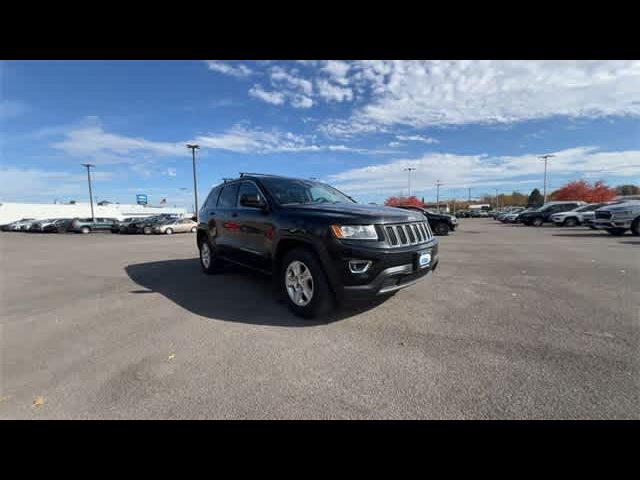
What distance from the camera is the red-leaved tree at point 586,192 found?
187 feet

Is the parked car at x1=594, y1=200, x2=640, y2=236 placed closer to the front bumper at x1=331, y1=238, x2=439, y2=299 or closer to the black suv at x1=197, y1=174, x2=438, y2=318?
the black suv at x1=197, y1=174, x2=438, y2=318

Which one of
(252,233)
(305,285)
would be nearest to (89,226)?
(252,233)

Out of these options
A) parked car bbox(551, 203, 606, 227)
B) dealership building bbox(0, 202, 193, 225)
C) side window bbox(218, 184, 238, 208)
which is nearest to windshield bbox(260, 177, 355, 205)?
side window bbox(218, 184, 238, 208)

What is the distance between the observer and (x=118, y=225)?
26500 mm

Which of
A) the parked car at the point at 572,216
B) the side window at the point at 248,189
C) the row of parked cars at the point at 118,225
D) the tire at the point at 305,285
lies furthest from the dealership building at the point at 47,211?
the parked car at the point at 572,216

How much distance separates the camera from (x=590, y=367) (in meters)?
2.30

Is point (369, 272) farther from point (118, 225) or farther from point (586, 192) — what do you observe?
point (586, 192)

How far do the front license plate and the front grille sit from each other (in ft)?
0.53

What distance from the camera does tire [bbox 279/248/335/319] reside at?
3.15 metres

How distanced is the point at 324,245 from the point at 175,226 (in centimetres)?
2413
